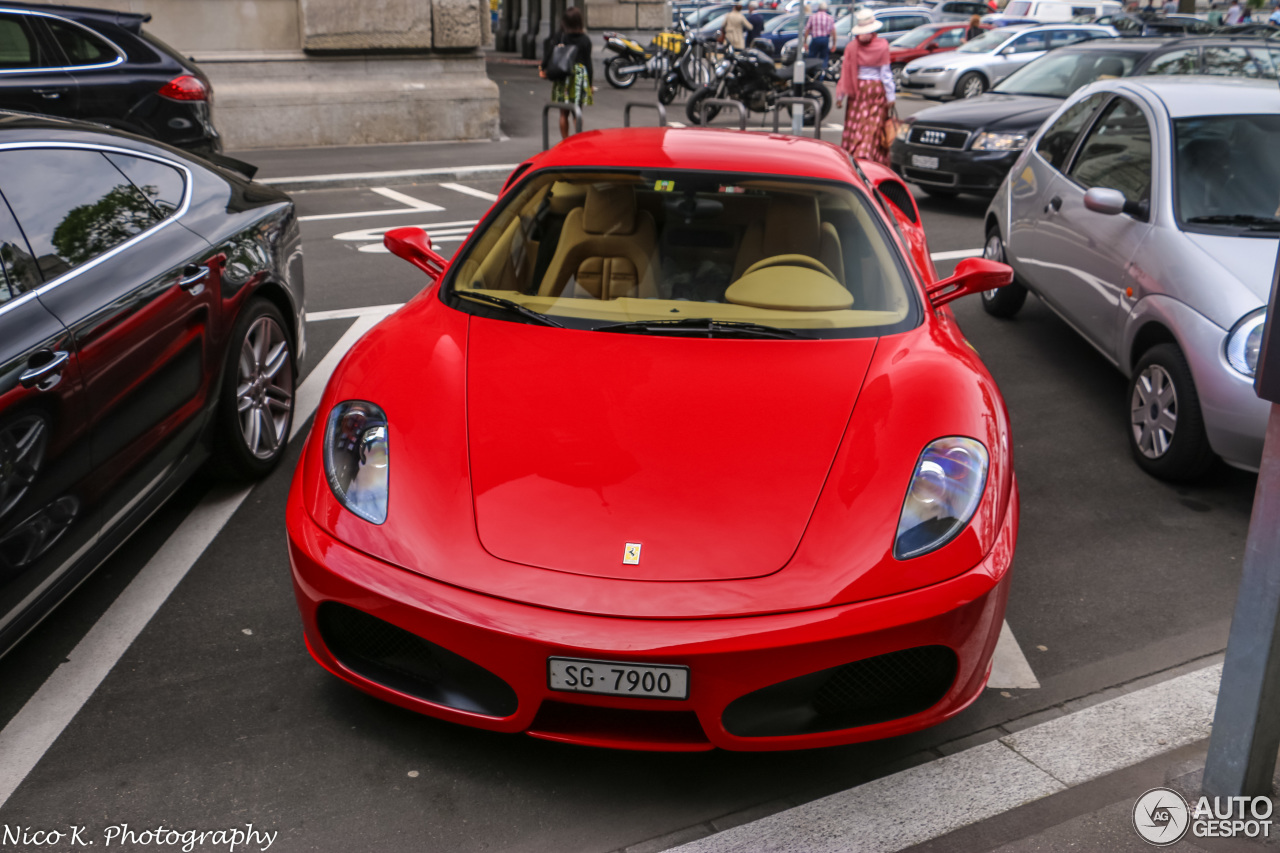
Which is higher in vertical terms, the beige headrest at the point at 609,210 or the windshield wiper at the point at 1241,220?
the beige headrest at the point at 609,210

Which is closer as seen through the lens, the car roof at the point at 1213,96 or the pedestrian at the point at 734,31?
the car roof at the point at 1213,96

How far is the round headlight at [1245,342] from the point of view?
14.8 feet

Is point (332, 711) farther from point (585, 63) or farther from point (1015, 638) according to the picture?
point (585, 63)

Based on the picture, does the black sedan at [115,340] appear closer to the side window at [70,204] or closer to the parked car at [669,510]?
the side window at [70,204]

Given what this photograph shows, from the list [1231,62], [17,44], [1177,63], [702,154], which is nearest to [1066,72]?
[1177,63]

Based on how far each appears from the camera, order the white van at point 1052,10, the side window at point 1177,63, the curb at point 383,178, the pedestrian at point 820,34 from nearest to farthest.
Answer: the side window at point 1177,63 < the curb at point 383,178 < the pedestrian at point 820,34 < the white van at point 1052,10

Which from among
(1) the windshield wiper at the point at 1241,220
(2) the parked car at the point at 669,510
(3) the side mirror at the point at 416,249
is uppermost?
(1) the windshield wiper at the point at 1241,220

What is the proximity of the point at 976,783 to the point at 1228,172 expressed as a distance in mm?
3761

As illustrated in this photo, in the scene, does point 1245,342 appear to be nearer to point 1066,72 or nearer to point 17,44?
point 1066,72

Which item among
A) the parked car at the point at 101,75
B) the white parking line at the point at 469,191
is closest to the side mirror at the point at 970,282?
the parked car at the point at 101,75

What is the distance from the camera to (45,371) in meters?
3.16

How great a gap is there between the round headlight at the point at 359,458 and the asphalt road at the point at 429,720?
61cm

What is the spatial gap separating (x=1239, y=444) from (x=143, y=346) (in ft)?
13.0

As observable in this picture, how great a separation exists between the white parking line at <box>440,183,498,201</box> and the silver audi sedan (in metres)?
6.63
